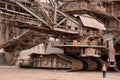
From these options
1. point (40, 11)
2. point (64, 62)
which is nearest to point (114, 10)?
point (64, 62)

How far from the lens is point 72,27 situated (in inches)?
1021

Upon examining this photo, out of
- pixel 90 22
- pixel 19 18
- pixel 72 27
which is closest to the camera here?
pixel 19 18

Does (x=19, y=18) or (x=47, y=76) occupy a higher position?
(x=19, y=18)

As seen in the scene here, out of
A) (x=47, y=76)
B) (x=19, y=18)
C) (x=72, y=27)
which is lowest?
(x=47, y=76)

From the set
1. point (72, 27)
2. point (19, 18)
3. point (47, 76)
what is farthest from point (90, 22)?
point (47, 76)

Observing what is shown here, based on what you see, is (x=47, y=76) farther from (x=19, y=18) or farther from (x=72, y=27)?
(x=72, y=27)

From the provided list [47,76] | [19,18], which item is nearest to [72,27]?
[19,18]

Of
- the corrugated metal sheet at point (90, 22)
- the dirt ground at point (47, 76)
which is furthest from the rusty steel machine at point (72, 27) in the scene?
the dirt ground at point (47, 76)

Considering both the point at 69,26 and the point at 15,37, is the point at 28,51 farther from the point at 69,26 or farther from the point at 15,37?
the point at 69,26

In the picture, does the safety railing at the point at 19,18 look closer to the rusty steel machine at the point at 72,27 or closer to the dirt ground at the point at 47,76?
the rusty steel machine at the point at 72,27

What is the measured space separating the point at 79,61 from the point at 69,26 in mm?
3980

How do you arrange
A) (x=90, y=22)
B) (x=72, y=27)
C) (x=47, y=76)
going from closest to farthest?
(x=47, y=76)
(x=72, y=27)
(x=90, y=22)

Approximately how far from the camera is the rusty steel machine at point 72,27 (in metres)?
21.4

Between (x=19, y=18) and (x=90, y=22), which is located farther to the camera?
(x=90, y=22)
